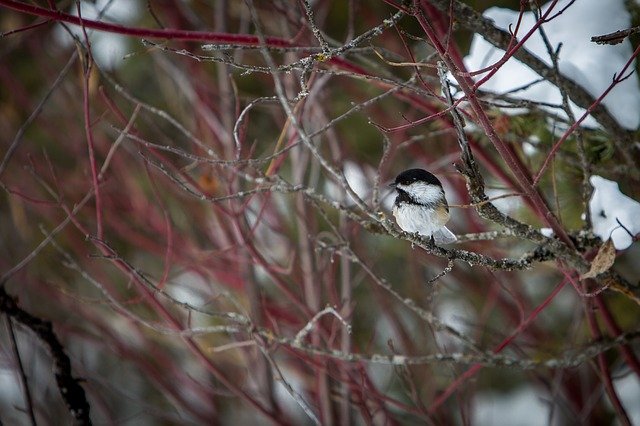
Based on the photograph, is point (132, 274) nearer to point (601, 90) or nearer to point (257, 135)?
point (601, 90)

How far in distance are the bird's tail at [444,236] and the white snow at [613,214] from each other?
528 millimetres

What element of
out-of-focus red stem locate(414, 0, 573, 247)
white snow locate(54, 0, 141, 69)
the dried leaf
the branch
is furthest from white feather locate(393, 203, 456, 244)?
white snow locate(54, 0, 141, 69)

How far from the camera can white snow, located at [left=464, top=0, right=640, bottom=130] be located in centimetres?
217

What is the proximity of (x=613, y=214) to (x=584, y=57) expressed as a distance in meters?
0.68

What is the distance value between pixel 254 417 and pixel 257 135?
Result: 102 inches

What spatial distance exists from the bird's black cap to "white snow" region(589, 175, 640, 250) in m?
0.64

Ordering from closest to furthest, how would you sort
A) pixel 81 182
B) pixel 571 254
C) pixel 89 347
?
pixel 571 254 → pixel 81 182 → pixel 89 347

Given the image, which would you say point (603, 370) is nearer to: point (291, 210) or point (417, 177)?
point (417, 177)

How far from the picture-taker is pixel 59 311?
5039 mm

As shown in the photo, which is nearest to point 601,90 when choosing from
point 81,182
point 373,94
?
point 373,94

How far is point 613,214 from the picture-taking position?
1941mm

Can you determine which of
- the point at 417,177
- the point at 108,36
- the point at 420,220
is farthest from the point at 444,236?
the point at 108,36

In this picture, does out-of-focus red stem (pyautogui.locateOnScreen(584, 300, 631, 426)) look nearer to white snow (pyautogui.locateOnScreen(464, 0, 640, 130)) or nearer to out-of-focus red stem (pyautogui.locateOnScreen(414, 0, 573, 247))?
out-of-focus red stem (pyautogui.locateOnScreen(414, 0, 573, 247))

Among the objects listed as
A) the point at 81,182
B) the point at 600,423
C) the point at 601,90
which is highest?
the point at 81,182
